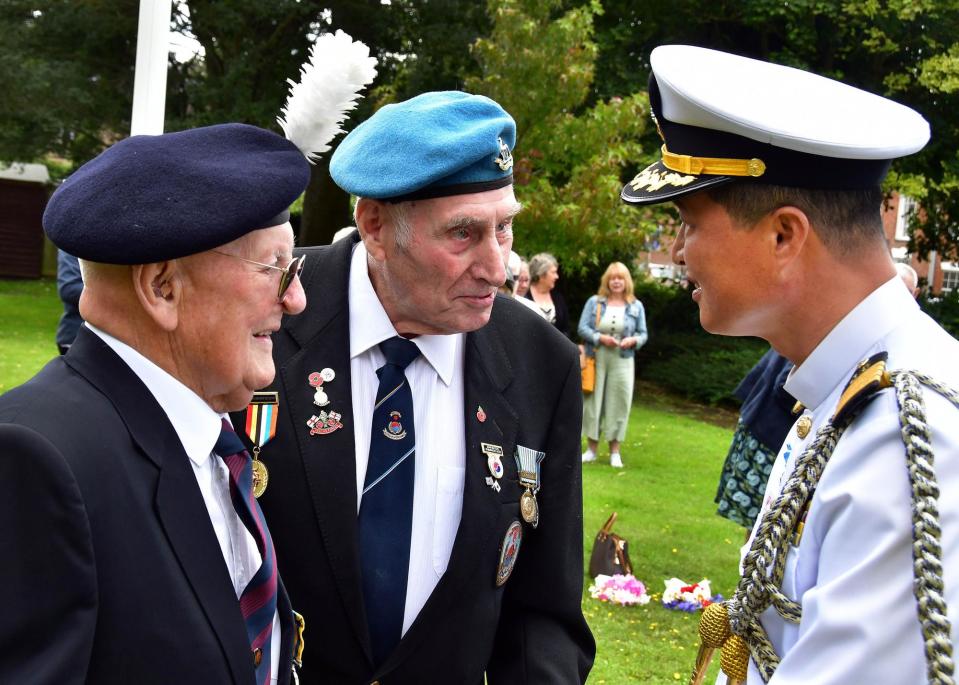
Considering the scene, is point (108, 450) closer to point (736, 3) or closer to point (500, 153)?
point (500, 153)

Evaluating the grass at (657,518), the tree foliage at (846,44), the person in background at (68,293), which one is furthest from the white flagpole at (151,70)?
the tree foliage at (846,44)

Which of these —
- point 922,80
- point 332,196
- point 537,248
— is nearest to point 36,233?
point 332,196

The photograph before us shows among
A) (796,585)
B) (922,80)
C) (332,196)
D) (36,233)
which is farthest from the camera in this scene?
(36,233)

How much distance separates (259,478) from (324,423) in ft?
0.63

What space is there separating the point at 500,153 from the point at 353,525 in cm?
94

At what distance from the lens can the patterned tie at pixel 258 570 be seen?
6.30 ft

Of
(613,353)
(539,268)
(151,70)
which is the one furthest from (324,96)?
(613,353)

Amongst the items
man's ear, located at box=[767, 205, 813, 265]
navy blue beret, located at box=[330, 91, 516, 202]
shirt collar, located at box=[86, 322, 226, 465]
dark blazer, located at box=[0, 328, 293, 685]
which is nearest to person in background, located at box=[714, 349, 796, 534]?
navy blue beret, located at box=[330, 91, 516, 202]

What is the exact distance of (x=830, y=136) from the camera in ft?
6.03

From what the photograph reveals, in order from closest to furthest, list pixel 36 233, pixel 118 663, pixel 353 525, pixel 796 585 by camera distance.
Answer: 1. pixel 118 663
2. pixel 796 585
3. pixel 353 525
4. pixel 36 233

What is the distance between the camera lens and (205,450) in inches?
74.4

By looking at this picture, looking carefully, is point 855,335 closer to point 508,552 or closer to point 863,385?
point 863,385

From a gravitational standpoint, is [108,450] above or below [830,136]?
below

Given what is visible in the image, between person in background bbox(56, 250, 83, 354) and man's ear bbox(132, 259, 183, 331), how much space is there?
646 centimetres
